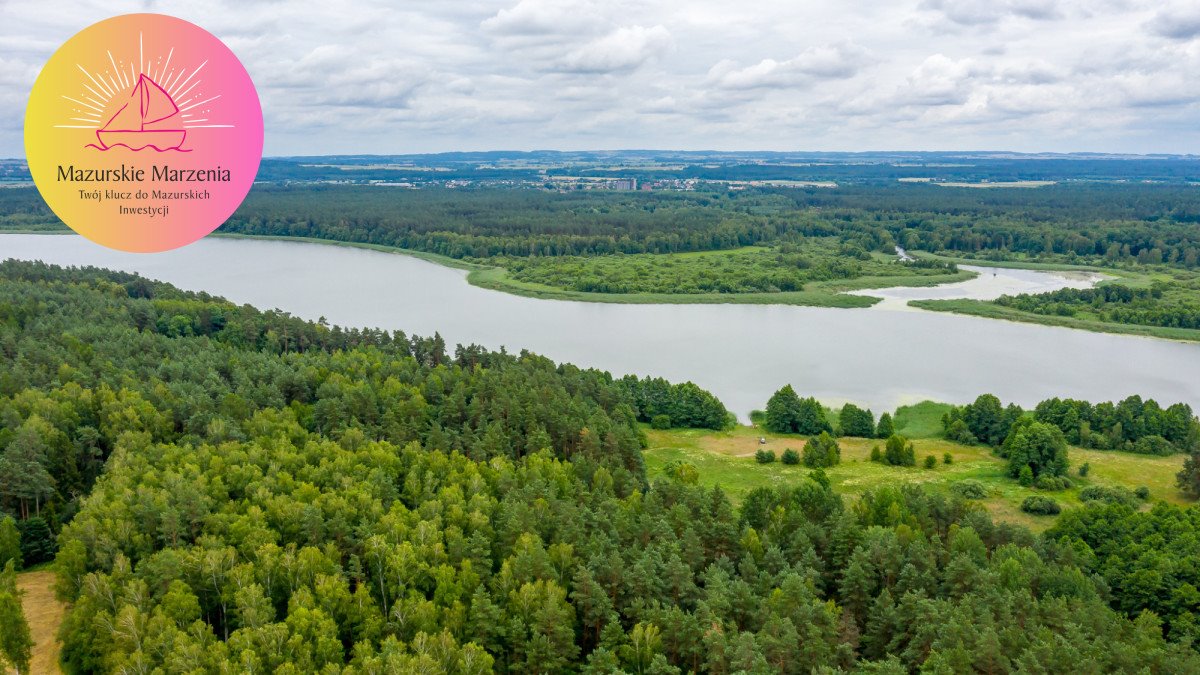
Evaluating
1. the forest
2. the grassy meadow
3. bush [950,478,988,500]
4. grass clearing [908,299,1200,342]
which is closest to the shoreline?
grass clearing [908,299,1200,342]

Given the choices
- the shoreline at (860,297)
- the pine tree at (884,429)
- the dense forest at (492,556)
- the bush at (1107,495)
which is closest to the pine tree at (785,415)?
the pine tree at (884,429)

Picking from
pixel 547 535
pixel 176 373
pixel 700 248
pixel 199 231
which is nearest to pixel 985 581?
pixel 547 535

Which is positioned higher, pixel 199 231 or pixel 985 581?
pixel 199 231

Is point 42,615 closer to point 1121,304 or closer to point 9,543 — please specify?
point 9,543

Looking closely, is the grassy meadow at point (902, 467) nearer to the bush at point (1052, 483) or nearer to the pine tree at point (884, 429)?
the bush at point (1052, 483)

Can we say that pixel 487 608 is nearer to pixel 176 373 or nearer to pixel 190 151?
pixel 190 151

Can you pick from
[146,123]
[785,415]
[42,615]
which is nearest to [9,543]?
[42,615]
